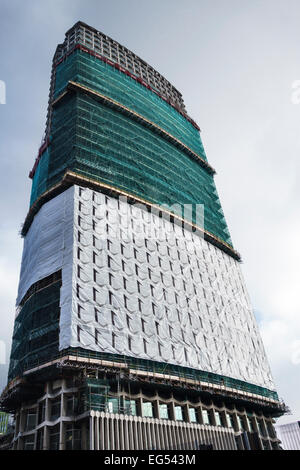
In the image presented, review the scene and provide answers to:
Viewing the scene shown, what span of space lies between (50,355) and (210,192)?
1923 inches

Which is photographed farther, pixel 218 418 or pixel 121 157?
pixel 121 157

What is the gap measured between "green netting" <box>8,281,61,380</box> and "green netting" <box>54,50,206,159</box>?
122 feet

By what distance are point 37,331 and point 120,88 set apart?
154ft

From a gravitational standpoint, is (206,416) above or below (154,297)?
below

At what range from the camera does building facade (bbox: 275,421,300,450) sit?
25.4 meters

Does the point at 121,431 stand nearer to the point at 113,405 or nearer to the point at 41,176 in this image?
the point at 113,405

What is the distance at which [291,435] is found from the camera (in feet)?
85.3

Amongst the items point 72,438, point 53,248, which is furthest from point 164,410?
point 53,248

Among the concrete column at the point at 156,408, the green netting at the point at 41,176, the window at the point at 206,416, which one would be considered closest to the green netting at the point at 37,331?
the concrete column at the point at 156,408

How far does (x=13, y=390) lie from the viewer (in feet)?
112

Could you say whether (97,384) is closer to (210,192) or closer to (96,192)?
(96,192)

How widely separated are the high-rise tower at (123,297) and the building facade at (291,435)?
12.2 ft

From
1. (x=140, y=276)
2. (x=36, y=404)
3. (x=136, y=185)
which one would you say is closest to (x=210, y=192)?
(x=136, y=185)

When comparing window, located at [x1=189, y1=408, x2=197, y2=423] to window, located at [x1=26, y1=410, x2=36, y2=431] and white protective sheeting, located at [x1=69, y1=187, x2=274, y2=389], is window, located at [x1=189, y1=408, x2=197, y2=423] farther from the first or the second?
window, located at [x1=26, y1=410, x2=36, y2=431]
